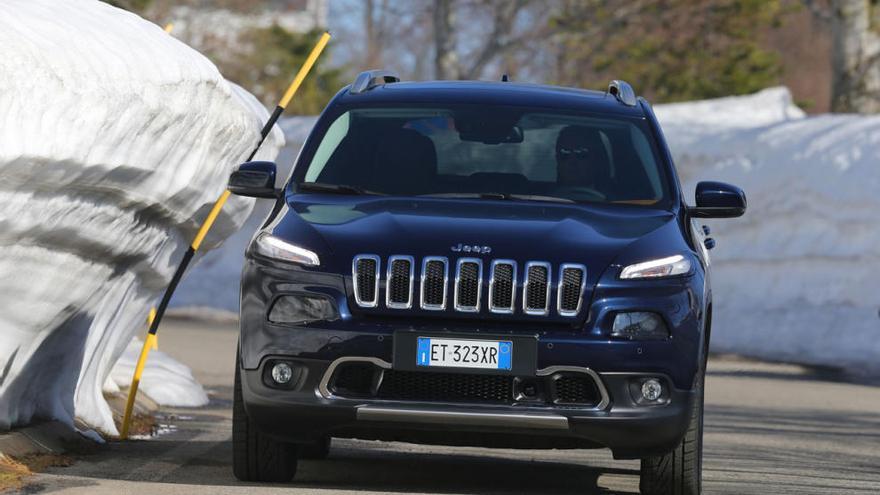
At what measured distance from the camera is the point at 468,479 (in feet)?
28.9

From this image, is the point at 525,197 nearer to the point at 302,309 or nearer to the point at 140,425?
the point at 302,309

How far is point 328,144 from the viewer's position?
900 cm

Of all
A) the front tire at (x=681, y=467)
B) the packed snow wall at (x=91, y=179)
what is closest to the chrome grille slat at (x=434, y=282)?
the front tire at (x=681, y=467)

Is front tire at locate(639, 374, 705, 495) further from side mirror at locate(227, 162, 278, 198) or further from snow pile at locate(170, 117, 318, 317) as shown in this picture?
snow pile at locate(170, 117, 318, 317)

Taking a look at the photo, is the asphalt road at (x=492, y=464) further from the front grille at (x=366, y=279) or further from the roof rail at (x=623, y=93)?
the roof rail at (x=623, y=93)

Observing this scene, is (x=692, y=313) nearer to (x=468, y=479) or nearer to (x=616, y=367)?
(x=616, y=367)

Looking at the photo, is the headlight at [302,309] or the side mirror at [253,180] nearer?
the headlight at [302,309]

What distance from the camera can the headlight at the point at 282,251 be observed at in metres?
7.72

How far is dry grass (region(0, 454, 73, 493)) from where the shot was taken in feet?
25.3

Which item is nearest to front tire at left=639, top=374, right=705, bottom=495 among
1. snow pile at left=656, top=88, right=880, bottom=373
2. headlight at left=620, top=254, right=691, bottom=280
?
headlight at left=620, top=254, right=691, bottom=280

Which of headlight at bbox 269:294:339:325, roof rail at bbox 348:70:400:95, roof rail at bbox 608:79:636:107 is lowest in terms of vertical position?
headlight at bbox 269:294:339:325

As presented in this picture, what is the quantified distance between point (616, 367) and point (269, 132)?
3.65 metres

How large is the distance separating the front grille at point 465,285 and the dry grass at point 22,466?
1.48 m

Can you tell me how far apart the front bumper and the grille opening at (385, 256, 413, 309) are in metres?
0.34
